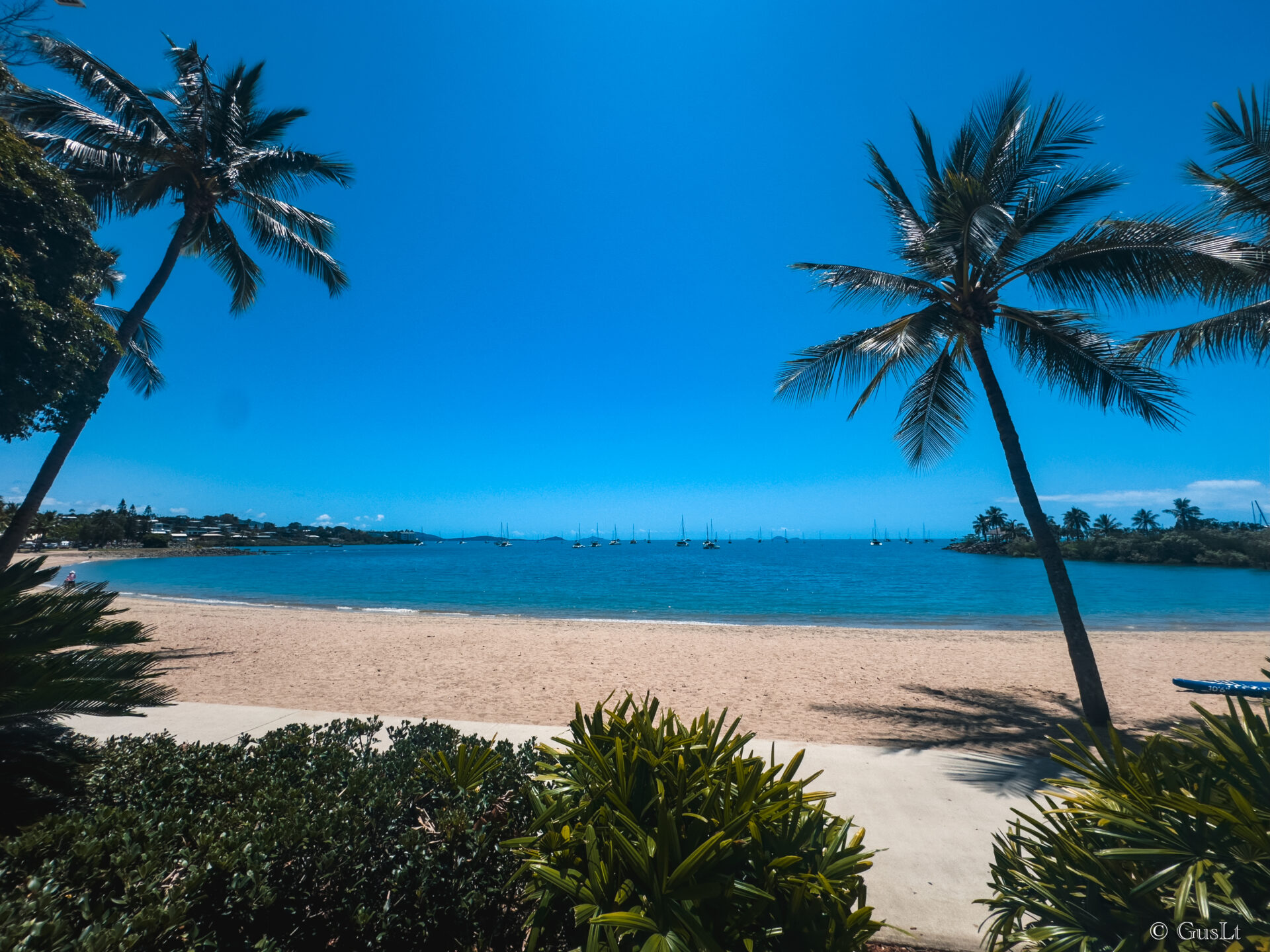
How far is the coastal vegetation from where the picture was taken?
1637 millimetres

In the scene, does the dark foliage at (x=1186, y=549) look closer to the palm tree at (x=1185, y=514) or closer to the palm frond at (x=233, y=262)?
the palm tree at (x=1185, y=514)

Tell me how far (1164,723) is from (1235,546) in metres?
77.3

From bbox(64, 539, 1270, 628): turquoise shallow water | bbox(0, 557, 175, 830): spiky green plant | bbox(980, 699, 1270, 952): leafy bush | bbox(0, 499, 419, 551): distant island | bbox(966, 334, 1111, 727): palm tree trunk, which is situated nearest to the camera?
bbox(980, 699, 1270, 952): leafy bush

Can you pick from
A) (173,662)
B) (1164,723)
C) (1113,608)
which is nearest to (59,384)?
(173,662)

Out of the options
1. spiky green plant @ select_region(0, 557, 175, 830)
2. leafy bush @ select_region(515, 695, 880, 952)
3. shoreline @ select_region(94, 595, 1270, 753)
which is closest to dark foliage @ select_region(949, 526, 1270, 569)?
shoreline @ select_region(94, 595, 1270, 753)

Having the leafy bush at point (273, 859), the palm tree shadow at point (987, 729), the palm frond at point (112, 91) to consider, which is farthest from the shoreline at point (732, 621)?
the leafy bush at point (273, 859)

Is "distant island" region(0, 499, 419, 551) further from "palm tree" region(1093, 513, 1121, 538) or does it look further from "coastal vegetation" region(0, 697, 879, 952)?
"palm tree" region(1093, 513, 1121, 538)

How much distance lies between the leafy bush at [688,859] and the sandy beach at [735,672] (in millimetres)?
4252

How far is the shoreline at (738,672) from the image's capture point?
22.5 ft

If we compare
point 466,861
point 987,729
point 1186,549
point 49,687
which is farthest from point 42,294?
point 1186,549

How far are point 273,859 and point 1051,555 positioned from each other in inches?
334

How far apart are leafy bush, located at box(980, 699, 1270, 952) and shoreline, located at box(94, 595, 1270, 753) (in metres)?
4.12

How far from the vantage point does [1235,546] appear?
55.7 metres

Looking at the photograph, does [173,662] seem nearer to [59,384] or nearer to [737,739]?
[59,384]
